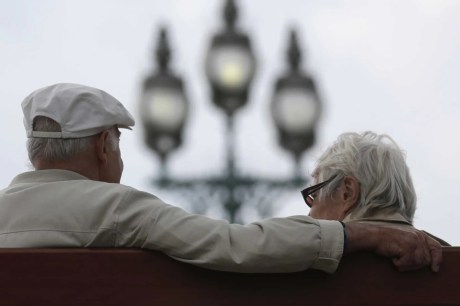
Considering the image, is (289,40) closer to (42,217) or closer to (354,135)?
(354,135)

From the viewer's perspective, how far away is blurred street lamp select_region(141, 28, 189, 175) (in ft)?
28.6

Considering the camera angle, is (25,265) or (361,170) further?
(361,170)

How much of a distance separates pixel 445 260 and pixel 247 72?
17.0 ft

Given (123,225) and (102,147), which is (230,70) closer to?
(102,147)

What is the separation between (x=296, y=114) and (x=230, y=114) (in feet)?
1.68

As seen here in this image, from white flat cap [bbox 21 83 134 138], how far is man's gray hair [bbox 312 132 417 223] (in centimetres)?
84

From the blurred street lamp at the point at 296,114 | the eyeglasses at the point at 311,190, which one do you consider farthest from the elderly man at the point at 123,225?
the blurred street lamp at the point at 296,114

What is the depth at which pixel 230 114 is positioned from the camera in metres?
8.94

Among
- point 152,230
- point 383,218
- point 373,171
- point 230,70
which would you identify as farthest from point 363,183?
point 230,70

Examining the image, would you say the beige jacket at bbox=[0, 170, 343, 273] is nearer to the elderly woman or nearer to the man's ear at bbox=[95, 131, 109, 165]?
the man's ear at bbox=[95, 131, 109, 165]

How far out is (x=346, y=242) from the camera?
3467mm

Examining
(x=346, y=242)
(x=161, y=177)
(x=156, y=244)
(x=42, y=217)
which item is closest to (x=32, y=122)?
(x=42, y=217)

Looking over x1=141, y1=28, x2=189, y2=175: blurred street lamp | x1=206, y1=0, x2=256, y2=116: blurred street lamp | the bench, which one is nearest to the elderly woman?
the bench

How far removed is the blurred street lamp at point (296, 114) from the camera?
881cm
